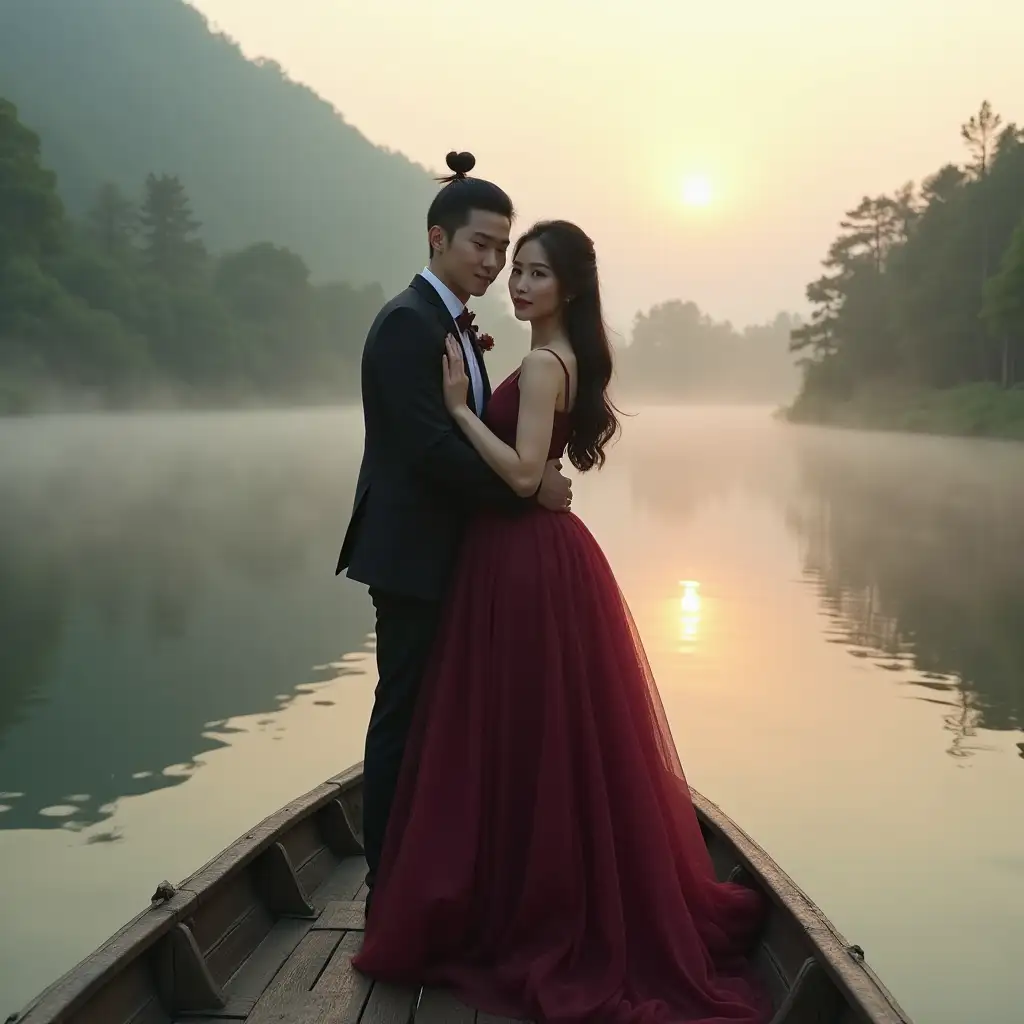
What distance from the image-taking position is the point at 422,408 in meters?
3.20

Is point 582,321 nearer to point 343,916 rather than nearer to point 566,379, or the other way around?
point 566,379

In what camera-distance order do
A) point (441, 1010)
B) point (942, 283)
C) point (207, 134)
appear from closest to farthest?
point (441, 1010) → point (942, 283) → point (207, 134)

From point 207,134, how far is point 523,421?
13648 centimetres

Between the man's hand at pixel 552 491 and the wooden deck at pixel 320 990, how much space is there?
1.20 m

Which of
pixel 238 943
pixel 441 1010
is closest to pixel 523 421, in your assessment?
pixel 441 1010

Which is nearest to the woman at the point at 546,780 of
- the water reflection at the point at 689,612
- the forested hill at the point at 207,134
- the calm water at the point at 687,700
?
the calm water at the point at 687,700

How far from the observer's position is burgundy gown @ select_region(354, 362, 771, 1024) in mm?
3010

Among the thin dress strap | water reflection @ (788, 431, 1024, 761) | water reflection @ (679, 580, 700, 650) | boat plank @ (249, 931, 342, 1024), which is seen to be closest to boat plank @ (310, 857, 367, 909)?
boat plank @ (249, 931, 342, 1024)

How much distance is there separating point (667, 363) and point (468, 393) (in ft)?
484

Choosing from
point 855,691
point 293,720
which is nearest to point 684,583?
point 855,691

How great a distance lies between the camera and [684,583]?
49.5 feet

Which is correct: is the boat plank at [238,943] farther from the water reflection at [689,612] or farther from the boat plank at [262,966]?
the water reflection at [689,612]

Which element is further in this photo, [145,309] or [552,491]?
[145,309]

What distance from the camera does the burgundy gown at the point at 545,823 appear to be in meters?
3.01
